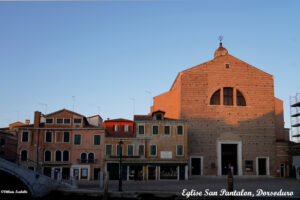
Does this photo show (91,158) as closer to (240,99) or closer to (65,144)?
(65,144)

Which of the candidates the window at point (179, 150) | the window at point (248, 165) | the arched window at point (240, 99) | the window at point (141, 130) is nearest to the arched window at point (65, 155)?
the window at point (141, 130)

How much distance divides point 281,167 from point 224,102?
1092 centimetres

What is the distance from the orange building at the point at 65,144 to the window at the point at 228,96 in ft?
54.7

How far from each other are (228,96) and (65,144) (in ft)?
70.1

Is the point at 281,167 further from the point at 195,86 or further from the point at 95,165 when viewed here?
the point at 95,165

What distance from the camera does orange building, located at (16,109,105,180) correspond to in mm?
→ 39125

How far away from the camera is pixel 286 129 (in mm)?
52906

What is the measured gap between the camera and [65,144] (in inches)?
1565

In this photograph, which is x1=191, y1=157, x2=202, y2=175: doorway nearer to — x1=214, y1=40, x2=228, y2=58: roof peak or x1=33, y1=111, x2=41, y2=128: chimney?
x1=33, y1=111, x2=41, y2=128: chimney

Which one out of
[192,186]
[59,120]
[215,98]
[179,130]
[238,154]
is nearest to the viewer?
[192,186]

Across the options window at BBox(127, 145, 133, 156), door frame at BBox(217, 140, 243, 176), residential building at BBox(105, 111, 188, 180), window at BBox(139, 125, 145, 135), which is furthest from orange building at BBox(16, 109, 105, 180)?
door frame at BBox(217, 140, 243, 176)

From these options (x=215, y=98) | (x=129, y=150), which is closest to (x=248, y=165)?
(x=215, y=98)

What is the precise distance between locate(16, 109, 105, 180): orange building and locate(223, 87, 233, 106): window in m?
16.7

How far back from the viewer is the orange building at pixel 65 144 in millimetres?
39125
